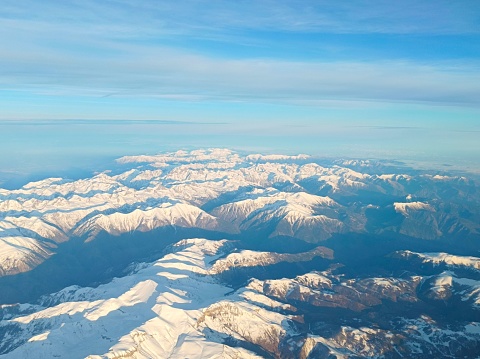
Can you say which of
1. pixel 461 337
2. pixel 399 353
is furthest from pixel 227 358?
pixel 461 337

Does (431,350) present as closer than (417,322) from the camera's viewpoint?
Yes

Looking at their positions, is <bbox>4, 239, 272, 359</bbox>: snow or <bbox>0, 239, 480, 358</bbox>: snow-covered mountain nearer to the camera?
<bbox>4, 239, 272, 359</bbox>: snow

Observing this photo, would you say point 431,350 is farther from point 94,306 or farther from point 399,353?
point 94,306

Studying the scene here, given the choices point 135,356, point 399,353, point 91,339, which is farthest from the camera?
point 399,353

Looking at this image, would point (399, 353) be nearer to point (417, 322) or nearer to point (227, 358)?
point (417, 322)

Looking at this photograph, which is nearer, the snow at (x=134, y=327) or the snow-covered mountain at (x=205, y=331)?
the snow at (x=134, y=327)

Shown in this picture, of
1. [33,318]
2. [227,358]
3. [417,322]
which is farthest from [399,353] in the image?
[33,318]

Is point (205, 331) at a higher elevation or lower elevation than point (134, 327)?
lower

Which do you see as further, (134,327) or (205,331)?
(205,331)

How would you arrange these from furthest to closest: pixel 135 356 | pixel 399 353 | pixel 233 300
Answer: pixel 233 300, pixel 399 353, pixel 135 356
